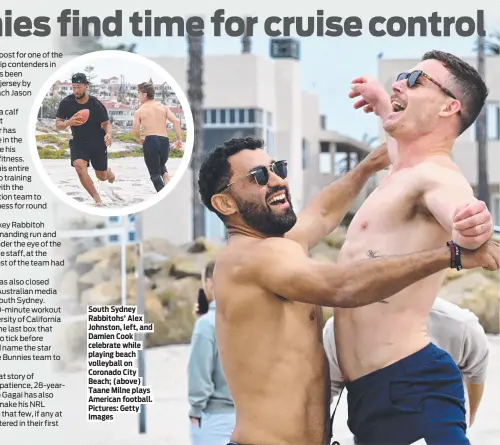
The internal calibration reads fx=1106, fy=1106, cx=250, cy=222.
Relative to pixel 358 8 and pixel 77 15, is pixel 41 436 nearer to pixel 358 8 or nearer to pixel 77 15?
pixel 77 15

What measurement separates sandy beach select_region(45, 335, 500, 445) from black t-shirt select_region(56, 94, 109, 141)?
86 cm

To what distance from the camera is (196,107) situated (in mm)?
6691

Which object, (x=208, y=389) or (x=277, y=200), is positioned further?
(x=208, y=389)

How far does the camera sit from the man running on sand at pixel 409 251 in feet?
8.31

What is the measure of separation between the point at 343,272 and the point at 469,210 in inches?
12.6

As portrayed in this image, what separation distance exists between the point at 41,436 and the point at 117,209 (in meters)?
0.83

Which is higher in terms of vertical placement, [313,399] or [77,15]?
[77,15]

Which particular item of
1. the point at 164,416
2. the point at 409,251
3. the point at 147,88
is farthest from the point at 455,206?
the point at 164,416

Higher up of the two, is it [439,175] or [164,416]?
[439,175]

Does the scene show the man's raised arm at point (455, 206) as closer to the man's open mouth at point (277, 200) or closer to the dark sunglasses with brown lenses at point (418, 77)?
the dark sunglasses with brown lenses at point (418, 77)

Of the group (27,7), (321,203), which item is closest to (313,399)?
(321,203)

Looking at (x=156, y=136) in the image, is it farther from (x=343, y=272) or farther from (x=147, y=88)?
(x=343, y=272)

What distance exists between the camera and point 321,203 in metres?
2.91

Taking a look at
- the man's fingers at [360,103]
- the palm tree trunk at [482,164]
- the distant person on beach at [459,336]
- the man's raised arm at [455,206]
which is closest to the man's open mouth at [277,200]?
the man's raised arm at [455,206]
